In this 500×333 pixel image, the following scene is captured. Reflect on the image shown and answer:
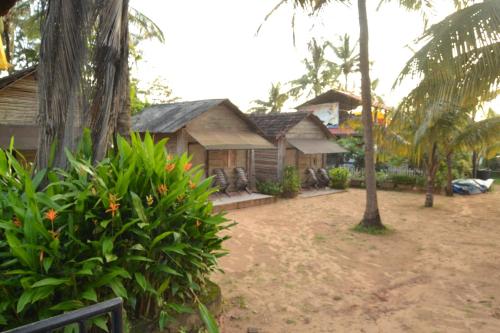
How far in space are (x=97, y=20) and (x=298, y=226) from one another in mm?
7844

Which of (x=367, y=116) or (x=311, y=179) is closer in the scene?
(x=367, y=116)

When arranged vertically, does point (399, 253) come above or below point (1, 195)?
below

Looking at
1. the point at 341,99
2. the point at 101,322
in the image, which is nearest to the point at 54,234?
the point at 101,322

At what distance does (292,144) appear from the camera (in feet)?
53.8

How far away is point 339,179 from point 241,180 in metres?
6.08

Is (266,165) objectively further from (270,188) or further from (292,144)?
(270,188)

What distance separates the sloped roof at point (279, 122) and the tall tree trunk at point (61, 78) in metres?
12.4

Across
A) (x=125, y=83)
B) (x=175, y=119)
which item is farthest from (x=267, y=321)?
(x=175, y=119)

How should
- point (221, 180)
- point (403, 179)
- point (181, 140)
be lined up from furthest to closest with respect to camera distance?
point (403, 179), point (221, 180), point (181, 140)

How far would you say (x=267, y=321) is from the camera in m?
4.47

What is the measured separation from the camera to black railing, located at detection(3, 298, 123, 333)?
113 centimetres

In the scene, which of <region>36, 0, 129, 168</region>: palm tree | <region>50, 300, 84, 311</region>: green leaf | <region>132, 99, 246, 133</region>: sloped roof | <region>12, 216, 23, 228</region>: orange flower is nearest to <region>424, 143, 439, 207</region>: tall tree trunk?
<region>132, 99, 246, 133</region>: sloped roof

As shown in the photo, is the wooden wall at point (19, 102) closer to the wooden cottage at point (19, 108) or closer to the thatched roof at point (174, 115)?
the wooden cottage at point (19, 108)

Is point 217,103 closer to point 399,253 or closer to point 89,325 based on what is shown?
point 399,253
